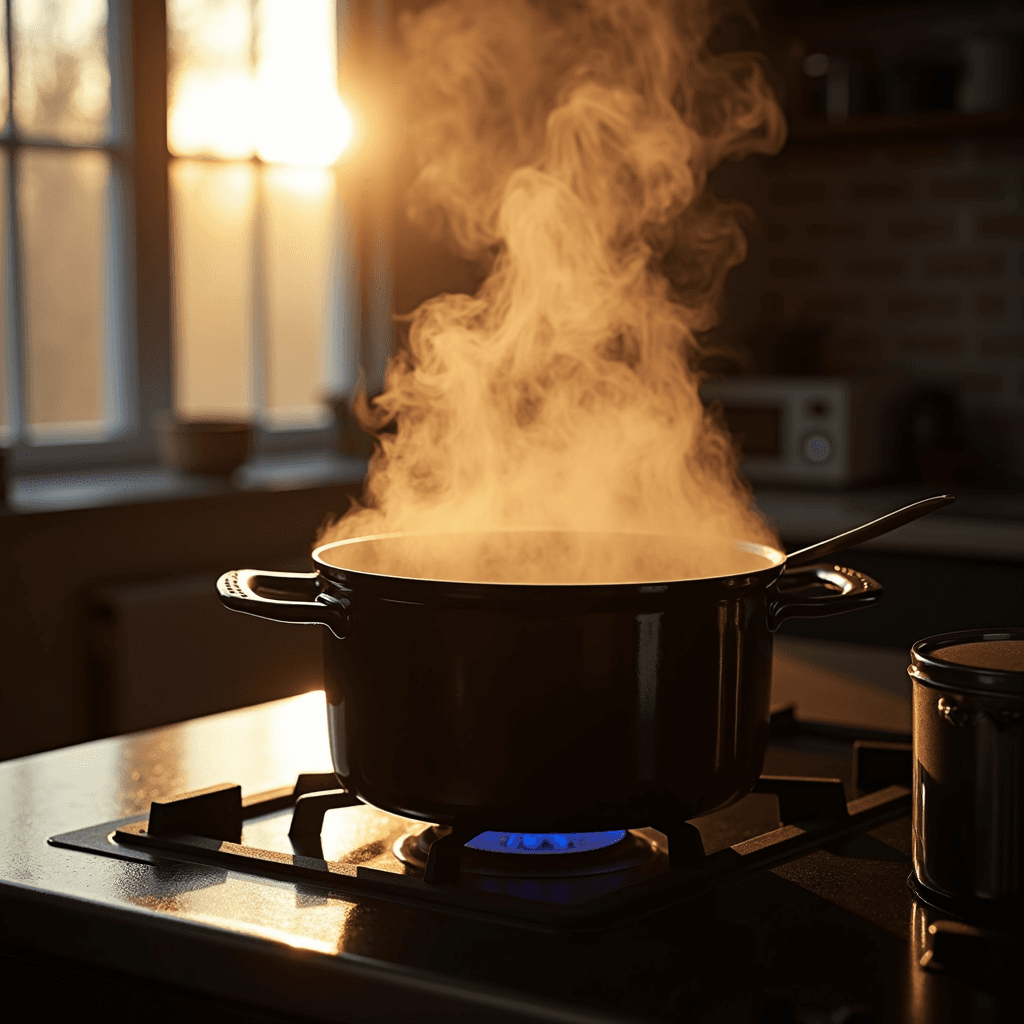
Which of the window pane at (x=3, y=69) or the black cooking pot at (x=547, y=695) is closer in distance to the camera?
the black cooking pot at (x=547, y=695)

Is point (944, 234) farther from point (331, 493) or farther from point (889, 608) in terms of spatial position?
point (331, 493)

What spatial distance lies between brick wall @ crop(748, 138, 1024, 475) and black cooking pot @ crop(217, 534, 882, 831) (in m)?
3.20

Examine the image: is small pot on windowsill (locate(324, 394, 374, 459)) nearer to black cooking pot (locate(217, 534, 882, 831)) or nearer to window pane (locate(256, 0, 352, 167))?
window pane (locate(256, 0, 352, 167))

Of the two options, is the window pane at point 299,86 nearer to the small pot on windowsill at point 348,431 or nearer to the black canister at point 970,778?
the small pot on windowsill at point 348,431

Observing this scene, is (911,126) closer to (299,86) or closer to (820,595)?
(299,86)

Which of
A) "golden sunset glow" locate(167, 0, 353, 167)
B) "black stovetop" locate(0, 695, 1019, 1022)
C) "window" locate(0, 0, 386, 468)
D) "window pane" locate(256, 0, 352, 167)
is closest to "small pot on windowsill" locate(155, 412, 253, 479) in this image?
"window" locate(0, 0, 386, 468)

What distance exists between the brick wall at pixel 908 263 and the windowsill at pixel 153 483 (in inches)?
54.0

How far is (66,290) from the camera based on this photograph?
9.92 feet

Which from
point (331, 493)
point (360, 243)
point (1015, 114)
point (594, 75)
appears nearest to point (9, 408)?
point (331, 493)

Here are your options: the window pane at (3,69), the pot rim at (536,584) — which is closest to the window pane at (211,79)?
the window pane at (3,69)

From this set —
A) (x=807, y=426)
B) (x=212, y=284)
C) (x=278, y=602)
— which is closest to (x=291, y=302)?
(x=212, y=284)

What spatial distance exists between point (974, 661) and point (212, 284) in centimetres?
283

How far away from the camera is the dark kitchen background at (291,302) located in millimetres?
2754

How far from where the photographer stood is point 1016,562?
2.81 m
